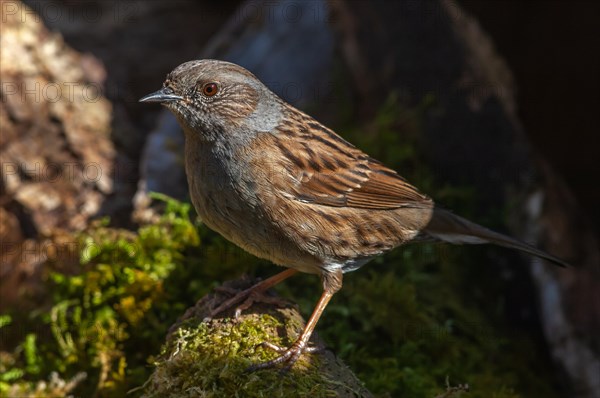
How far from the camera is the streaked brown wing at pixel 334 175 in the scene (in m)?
4.90

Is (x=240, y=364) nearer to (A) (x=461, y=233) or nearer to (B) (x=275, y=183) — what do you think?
(B) (x=275, y=183)

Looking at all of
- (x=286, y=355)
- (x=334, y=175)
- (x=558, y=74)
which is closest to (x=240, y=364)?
(x=286, y=355)

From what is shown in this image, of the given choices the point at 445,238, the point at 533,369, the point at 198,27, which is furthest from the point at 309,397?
the point at 198,27

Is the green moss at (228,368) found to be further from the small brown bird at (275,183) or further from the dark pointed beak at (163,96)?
the dark pointed beak at (163,96)

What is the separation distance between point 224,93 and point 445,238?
79.7 inches

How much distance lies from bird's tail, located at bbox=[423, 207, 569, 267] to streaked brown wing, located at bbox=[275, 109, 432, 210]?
157 millimetres

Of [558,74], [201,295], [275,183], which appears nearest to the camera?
[275,183]

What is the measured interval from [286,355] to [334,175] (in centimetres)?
141

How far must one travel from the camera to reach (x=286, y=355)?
4.23 meters

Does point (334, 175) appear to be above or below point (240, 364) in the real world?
above

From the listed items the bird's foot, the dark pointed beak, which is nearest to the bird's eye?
the dark pointed beak

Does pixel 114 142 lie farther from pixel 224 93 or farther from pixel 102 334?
pixel 224 93

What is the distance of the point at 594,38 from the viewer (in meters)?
7.02

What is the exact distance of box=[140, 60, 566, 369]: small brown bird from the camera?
4.66 metres
